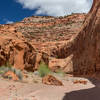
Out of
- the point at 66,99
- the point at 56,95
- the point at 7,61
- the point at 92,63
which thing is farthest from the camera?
the point at 7,61

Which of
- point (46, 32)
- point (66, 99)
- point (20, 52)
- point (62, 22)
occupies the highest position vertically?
point (62, 22)

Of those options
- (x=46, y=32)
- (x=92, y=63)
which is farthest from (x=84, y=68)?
(x=46, y=32)

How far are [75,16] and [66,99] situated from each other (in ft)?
209

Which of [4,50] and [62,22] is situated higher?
[62,22]

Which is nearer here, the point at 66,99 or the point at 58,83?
the point at 66,99

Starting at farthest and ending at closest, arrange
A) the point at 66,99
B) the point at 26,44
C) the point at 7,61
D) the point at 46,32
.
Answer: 1. the point at 46,32
2. the point at 26,44
3. the point at 7,61
4. the point at 66,99

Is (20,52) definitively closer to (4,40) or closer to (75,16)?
(4,40)

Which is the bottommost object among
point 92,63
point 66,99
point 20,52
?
point 66,99

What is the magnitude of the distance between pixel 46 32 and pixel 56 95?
1991 inches

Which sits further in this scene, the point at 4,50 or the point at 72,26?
the point at 72,26

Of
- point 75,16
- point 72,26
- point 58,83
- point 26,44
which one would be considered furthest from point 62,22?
point 58,83

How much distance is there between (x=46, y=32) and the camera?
56.4m

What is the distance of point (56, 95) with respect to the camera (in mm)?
6324

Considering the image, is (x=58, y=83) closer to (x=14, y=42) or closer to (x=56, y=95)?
(x=56, y=95)
